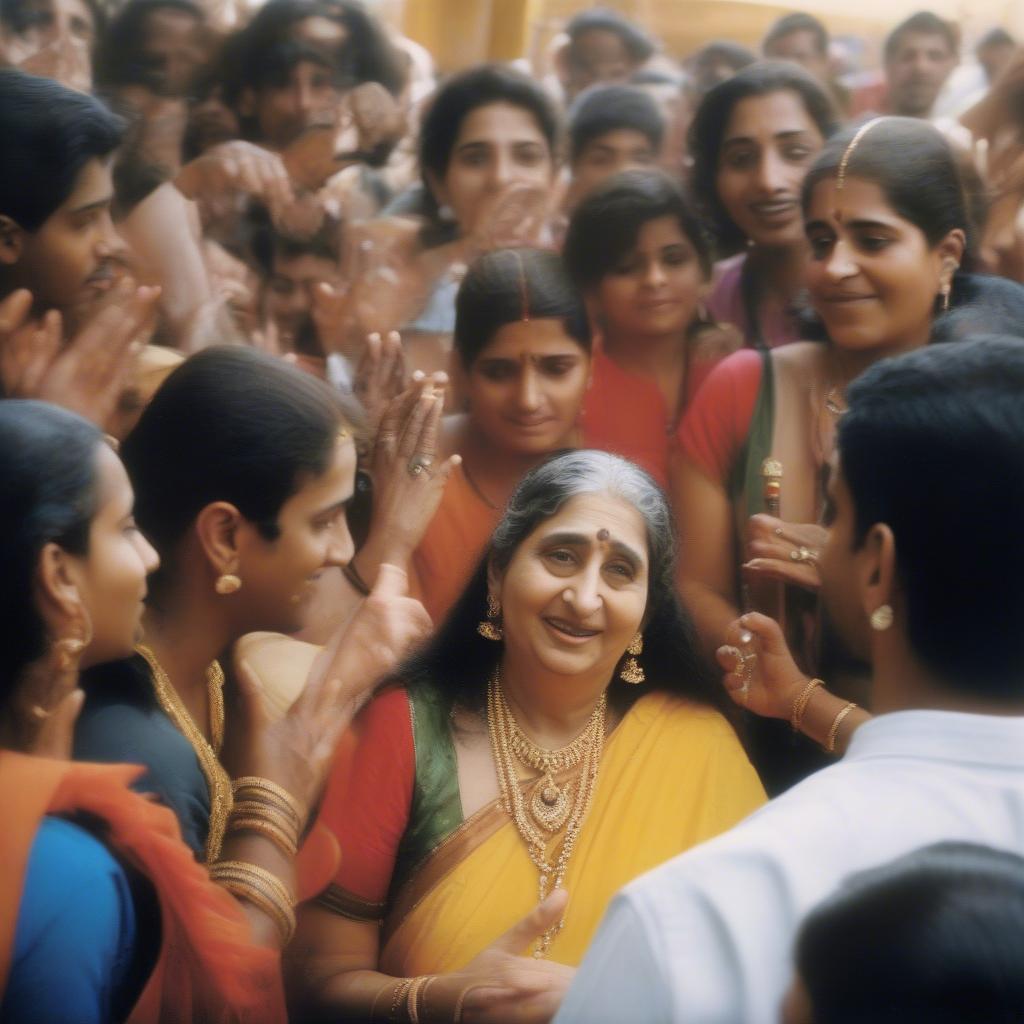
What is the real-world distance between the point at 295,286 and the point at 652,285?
74 cm

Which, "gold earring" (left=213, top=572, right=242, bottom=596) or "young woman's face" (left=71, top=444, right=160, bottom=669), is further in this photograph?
"gold earring" (left=213, top=572, right=242, bottom=596)

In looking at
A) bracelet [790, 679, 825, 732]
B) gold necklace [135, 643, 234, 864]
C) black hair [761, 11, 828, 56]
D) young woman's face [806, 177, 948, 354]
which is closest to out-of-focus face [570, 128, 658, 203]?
black hair [761, 11, 828, 56]

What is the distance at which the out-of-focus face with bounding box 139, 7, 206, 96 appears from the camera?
3.25m

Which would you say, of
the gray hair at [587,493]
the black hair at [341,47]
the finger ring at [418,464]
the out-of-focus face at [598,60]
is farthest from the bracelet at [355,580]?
the out-of-focus face at [598,60]

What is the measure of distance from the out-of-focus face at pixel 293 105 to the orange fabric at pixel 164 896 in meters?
1.71

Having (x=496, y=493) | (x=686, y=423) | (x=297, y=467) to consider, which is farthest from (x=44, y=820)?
(x=686, y=423)

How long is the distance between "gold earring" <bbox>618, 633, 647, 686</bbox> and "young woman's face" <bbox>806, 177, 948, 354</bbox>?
75 centimetres

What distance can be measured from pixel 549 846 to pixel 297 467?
0.68 meters

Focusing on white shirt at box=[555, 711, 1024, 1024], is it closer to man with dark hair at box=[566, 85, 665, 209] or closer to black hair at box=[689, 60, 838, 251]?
black hair at box=[689, 60, 838, 251]

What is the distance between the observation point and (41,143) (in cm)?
249

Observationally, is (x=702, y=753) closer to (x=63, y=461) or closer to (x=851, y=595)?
(x=851, y=595)

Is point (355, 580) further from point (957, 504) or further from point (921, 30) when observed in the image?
point (921, 30)

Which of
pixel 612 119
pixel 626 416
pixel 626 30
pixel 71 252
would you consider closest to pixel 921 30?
pixel 626 30

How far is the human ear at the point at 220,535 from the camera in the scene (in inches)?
89.2
